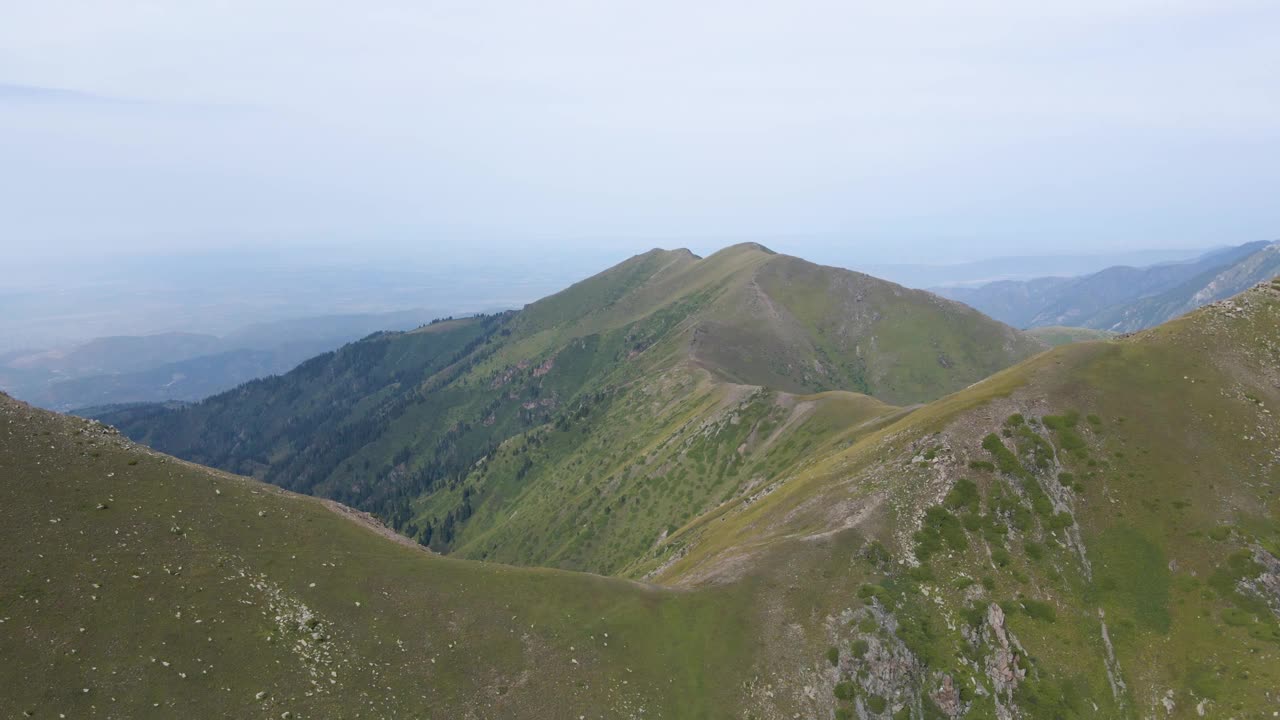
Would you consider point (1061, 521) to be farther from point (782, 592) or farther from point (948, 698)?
point (782, 592)

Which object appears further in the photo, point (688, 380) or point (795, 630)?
point (688, 380)

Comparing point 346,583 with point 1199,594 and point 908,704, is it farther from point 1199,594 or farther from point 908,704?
point 1199,594

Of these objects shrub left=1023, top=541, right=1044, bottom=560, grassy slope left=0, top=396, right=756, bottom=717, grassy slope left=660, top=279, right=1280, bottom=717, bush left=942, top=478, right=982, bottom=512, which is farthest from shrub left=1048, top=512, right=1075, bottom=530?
grassy slope left=0, top=396, right=756, bottom=717

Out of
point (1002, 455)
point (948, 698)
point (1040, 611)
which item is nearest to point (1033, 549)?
point (1040, 611)

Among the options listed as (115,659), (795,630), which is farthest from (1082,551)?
(115,659)

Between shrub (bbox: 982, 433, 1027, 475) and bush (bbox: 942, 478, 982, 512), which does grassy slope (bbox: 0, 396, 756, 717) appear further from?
shrub (bbox: 982, 433, 1027, 475)

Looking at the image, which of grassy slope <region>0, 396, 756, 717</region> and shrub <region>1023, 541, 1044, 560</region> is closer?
grassy slope <region>0, 396, 756, 717</region>
